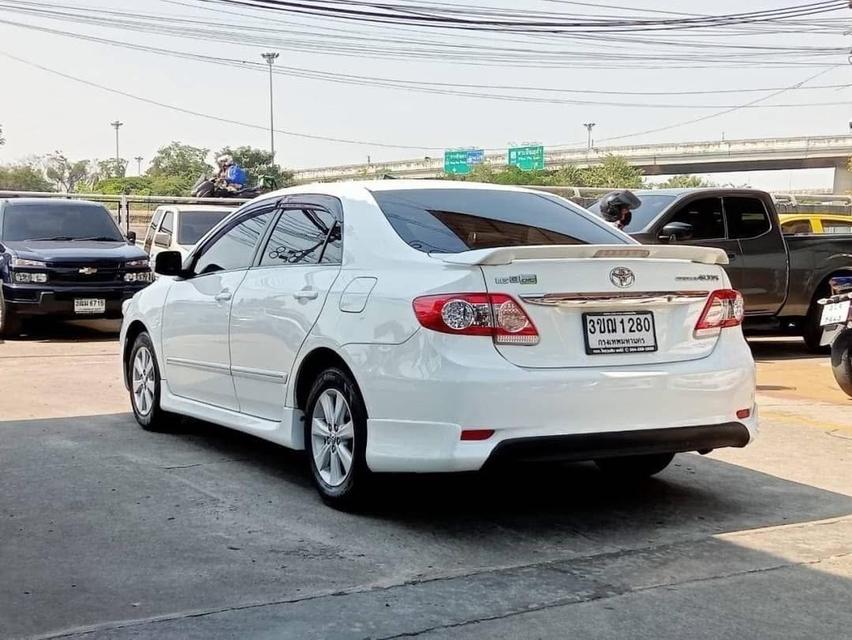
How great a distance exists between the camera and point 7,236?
14406 millimetres

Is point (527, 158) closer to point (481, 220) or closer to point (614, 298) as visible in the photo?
point (481, 220)

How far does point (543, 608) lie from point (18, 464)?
11.8 ft

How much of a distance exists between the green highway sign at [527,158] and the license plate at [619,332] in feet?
209

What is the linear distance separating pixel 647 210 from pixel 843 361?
129 inches

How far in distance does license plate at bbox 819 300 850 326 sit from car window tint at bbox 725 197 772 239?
2.63m

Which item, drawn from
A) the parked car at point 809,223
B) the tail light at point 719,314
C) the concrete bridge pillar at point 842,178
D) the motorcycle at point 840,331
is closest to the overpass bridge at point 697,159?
the concrete bridge pillar at point 842,178

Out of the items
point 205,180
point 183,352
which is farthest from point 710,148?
point 183,352

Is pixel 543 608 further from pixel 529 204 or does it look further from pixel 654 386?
pixel 529 204

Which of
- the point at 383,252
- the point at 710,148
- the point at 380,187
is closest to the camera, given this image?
the point at 383,252

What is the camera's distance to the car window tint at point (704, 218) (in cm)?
1207

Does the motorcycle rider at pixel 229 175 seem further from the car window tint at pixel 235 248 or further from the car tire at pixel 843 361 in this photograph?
the car window tint at pixel 235 248

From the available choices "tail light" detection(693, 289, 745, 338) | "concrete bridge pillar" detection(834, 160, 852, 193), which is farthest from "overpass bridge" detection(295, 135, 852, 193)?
"tail light" detection(693, 289, 745, 338)

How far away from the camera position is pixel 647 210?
1201cm

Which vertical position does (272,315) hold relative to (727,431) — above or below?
above
